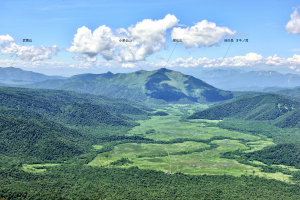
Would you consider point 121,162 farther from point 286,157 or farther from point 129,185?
point 286,157

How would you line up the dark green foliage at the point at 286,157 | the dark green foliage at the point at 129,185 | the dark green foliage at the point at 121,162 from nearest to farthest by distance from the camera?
1. the dark green foliage at the point at 129,185
2. the dark green foliage at the point at 121,162
3. the dark green foliage at the point at 286,157

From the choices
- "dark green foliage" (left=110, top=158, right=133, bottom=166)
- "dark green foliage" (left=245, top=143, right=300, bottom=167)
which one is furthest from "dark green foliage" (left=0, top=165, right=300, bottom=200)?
"dark green foliage" (left=245, top=143, right=300, bottom=167)

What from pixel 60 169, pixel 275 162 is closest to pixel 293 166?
pixel 275 162

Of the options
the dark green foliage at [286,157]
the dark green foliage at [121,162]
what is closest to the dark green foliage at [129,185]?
the dark green foliage at [121,162]

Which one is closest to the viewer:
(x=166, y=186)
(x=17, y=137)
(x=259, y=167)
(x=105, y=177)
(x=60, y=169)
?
(x=166, y=186)

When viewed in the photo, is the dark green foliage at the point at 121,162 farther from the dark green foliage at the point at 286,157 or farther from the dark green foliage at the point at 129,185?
the dark green foliage at the point at 286,157

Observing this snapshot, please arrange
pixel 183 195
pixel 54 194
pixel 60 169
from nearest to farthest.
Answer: pixel 54 194, pixel 183 195, pixel 60 169

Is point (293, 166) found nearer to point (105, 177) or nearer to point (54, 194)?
point (105, 177)

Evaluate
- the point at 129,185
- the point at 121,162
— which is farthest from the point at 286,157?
the point at 129,185
